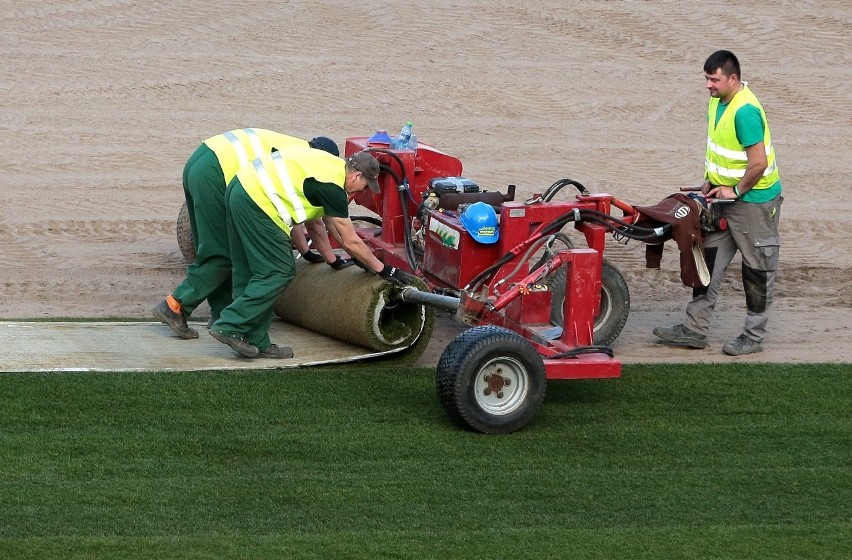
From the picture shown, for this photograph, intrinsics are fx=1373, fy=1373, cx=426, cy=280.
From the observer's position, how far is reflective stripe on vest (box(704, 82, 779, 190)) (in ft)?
30.4

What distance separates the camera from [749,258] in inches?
373

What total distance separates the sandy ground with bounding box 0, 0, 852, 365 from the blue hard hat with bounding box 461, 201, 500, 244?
234 cm

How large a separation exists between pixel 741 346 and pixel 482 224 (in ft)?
7.18

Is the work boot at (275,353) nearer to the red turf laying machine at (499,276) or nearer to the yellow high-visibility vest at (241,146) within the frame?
the red turf laying machine at (499,276)

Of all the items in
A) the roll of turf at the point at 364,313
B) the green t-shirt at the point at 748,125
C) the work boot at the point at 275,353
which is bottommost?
the work boot at the point at 275,353

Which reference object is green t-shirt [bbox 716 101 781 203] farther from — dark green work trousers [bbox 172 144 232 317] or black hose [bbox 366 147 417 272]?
dark green work trousers [bbox 172 144 232 317]

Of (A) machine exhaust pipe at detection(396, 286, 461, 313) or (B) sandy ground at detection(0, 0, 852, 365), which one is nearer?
(A) machine exhaust pipe at detection(396, 286, 461, 313)

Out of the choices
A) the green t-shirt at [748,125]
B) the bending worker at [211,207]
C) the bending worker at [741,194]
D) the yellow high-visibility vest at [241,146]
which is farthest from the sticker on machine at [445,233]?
the green t-shirt at [748,125]

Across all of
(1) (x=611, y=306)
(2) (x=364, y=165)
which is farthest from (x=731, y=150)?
(2) (x=364, y=165)

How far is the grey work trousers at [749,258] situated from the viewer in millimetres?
9398

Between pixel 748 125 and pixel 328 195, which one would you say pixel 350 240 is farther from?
pixel 748 125

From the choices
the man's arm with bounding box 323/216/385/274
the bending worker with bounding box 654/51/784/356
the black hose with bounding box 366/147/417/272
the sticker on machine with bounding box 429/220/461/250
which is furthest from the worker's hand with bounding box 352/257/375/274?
the bending worker with bounding box 654/51/784/356

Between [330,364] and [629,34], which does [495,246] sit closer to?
[330,364]

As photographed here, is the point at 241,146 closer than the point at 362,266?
No
